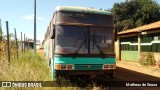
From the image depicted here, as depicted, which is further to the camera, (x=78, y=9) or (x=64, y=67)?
(x=78, y=9)

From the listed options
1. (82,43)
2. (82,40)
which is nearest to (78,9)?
(82,40)

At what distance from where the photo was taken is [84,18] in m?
10.8

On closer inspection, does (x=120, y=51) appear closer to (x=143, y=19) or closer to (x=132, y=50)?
(x=132, y=50)

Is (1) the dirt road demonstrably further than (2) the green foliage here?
No

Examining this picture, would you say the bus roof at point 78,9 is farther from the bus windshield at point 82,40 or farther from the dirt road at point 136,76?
the dirt road at point 136,76

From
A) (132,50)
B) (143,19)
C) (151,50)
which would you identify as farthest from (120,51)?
(143,19)

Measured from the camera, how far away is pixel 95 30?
Result: 10781 millimetres

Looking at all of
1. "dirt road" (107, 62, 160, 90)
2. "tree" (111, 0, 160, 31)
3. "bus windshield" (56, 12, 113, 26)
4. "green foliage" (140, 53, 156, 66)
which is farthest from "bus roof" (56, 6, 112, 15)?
"tree" (111, 0, 160, 31)

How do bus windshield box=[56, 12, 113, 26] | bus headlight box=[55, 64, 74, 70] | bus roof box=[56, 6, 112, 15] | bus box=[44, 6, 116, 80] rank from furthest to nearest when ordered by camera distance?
Result: bus roof box=[56, 6, 112, 15] < bus windshield box=[56, 12, 113, 26] < bus box=[44, 6, 116, 80] < bus headlight box=[55, 64, 74, 70]

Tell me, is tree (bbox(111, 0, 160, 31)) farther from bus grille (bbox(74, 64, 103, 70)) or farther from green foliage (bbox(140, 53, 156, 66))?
bus grille (bbox(74, 64, 103, 70))

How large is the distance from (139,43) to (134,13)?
781 inches

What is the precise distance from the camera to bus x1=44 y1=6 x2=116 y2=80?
10352 millimetres

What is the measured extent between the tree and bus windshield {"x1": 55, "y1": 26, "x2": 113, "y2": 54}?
32325 millimetres

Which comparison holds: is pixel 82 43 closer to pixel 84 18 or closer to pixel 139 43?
pixel 84 18
